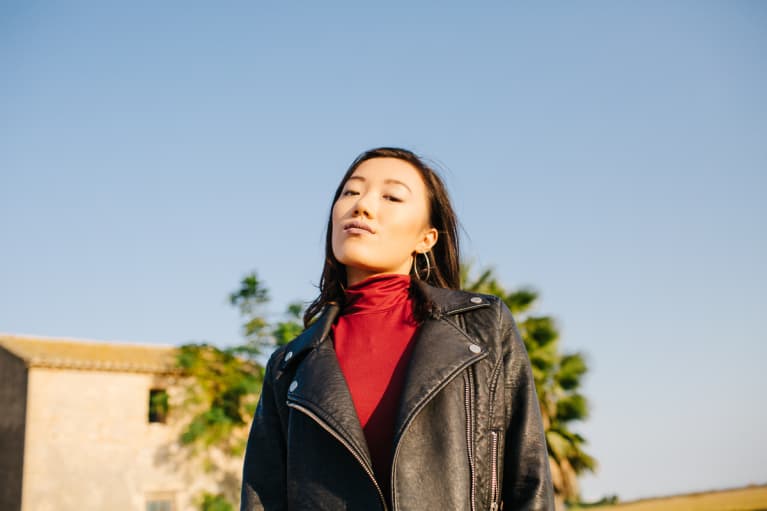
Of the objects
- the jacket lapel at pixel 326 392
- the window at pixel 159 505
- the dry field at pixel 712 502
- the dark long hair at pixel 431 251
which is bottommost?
the dry field at pixel 712 502

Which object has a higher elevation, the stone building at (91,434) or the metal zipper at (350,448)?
the metal zipper at (350,448)

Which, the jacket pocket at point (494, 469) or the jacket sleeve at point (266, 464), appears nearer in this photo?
the jacket pocket at point (494, 469)

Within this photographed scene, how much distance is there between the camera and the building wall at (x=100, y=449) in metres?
21.4

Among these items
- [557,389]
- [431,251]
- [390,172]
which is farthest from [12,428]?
[390,172]

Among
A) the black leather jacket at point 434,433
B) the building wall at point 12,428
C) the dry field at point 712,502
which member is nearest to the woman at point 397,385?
the black leather jacket at point 434,433

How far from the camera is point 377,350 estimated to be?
7.33ft

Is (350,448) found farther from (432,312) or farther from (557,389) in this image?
(557,389)

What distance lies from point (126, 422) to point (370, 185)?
22364 mm

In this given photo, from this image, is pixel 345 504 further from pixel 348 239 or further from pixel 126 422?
pixel 126 422

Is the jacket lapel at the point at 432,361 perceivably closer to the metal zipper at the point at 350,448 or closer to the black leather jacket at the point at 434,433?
the black leather jacket at the point at 434,433

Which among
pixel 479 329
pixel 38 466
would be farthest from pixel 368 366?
pixel 38 466

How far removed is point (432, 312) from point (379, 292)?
18cm

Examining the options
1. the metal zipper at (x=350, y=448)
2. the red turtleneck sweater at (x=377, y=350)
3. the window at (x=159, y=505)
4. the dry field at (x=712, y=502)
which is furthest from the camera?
the dry field at (x=712, y=502)

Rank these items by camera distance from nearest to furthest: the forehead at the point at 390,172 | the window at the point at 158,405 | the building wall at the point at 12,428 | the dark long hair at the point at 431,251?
the forehead at the point at 390,172, the dark long hair at the point at 431,251, the building wall at the point at 12,428, the window at the point at 158,405
